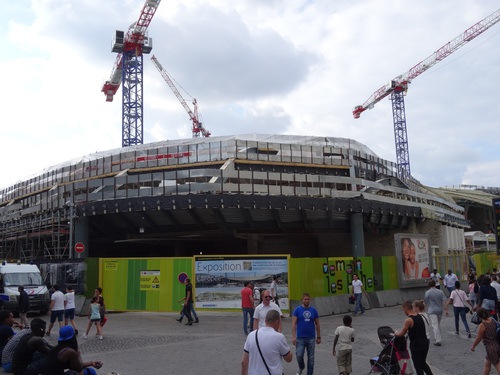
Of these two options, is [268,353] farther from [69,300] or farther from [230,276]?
[230,276]

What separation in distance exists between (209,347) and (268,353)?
7.39 metres

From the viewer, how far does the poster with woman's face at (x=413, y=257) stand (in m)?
21.1

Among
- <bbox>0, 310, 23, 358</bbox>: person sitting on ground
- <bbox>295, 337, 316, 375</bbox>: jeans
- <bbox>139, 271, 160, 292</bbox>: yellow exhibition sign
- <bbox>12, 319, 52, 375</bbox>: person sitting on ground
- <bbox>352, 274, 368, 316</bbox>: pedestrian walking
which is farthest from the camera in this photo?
<bbox>139, 271, 160, 292</bbox>: yellow exhibition sign

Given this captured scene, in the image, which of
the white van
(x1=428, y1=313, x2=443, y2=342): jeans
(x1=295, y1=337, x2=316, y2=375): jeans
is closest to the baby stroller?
(x1=295, y1=337, x2=316, y2=375): jeans

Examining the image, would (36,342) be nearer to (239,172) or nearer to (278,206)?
(278,206)

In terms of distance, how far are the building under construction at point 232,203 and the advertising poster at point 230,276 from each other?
327 inches

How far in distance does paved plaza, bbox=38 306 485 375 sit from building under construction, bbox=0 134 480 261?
11.0 m

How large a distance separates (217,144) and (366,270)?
56.0ft

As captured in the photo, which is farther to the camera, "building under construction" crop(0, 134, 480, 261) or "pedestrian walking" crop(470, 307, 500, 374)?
"building under construction" crop(0, 134, 480, 261)

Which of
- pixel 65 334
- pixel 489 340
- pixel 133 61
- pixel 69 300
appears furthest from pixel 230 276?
pixel 133 61

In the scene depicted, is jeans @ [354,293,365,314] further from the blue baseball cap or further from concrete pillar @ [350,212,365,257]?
the blue baseball cap

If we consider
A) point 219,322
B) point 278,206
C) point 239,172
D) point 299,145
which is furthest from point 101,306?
point 299,145

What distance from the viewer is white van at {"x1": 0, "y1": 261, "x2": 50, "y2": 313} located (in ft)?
59.9

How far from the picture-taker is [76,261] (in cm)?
2045
